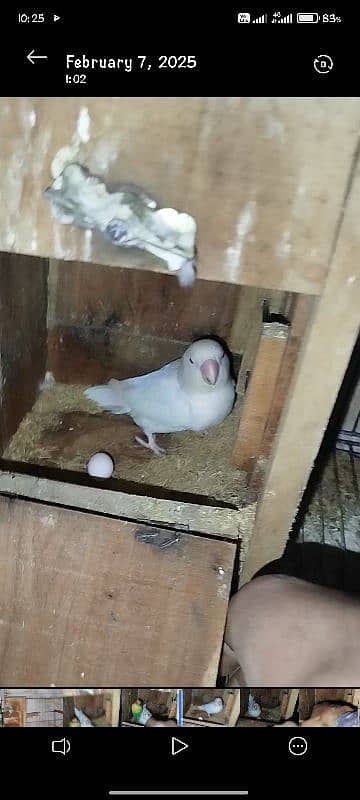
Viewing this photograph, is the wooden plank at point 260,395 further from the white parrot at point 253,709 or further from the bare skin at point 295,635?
the white parrot at point 253,709

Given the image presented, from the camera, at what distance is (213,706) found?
0.57 metres

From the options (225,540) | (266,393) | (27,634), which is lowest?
(27,634)

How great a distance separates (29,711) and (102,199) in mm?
457

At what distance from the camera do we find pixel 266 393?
3.00 feet

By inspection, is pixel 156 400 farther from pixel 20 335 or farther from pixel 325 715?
pixel 325 715

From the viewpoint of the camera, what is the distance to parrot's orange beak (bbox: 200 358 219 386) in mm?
1052

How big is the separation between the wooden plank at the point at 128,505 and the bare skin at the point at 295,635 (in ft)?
0.43

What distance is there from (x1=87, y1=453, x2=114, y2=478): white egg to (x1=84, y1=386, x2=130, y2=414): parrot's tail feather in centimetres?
15

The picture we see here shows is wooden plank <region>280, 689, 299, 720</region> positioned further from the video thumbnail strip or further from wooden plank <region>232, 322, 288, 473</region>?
wooden plank <region>232, 322, 288, 473</region>
